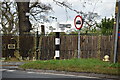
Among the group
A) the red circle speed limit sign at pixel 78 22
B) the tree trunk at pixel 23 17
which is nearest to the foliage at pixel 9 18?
the tree trunk at pixel 23 17

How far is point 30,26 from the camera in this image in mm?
16109

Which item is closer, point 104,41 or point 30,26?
point 104,41

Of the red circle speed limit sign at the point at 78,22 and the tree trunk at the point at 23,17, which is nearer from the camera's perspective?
the red circle speed limit sign at the point at 78,22

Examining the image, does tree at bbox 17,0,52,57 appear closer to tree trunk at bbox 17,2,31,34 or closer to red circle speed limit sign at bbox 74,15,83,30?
tree trunk at bbox 17,2,31,34

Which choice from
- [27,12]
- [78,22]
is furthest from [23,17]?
[78,22]

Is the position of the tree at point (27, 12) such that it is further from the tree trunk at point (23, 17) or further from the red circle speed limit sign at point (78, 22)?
the red circle speed limit sign at point (78, 22)

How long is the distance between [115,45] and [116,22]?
91cm

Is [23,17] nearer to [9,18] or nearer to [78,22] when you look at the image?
[9,18]

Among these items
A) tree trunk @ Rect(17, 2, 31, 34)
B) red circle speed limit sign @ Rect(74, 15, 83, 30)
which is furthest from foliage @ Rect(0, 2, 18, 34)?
red circle speed limit sign @ Rect(74, 15, 83, 30)

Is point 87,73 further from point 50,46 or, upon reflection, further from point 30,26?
point 30,26

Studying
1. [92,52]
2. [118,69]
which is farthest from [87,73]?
[92,52]

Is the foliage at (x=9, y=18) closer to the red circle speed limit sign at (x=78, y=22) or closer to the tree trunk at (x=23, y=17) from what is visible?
the tree trunk at (x=23, y=17)

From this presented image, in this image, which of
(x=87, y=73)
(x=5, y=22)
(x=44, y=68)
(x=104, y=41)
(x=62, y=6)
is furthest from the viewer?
(x=5, y=22)

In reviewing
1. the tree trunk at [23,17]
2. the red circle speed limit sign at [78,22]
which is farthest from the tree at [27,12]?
the red circle speed limit sign at [78,22]
